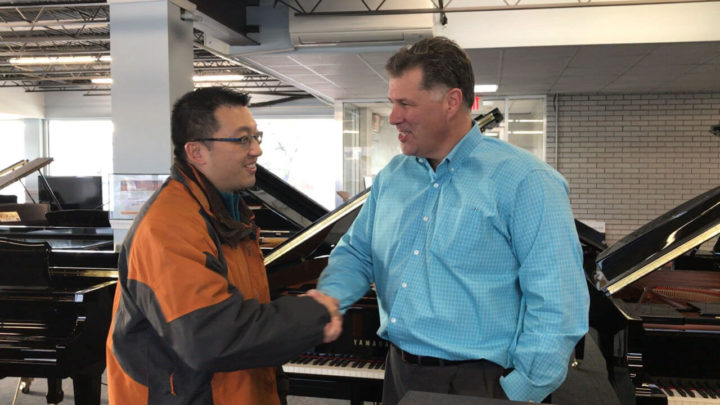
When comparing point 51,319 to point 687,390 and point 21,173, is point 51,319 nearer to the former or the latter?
point 687,390

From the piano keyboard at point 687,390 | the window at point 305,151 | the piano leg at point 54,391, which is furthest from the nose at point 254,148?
the window at point 305,151

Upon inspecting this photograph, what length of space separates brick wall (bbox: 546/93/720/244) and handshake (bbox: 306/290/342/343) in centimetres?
1072

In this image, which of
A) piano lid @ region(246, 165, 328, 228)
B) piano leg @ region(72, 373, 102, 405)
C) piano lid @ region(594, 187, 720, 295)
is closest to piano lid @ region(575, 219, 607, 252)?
piano lid @ region(594, 187, 720, 295)

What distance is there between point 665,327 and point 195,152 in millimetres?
2122

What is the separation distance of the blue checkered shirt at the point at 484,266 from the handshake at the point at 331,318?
8.0 inches

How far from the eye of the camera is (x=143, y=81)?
6.89 meters

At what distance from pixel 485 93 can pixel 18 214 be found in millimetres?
8639

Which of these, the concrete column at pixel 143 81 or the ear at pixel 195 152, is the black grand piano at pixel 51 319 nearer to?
the ear at pixel 195 152

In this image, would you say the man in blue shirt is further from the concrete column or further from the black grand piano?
the concrete column

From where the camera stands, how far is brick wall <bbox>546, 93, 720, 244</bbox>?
447 inches

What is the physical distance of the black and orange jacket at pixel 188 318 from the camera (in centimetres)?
144

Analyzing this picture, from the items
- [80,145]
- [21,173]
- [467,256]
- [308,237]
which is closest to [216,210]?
[467,256]

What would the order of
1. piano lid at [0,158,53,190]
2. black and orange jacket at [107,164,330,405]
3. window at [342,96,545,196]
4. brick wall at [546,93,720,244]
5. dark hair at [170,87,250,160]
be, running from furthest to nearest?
window at [342,96,545,196]
brick wall at [546,93,720,244]
piano lid at [0,158,53,190]
dark hair at [170,87,250,160]
black and orange jacket at [107,164,330,405]

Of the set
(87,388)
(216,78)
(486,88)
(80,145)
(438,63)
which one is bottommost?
(87,388)
